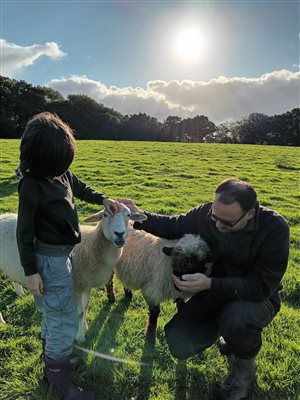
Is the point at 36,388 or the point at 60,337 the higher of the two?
the point at 60,337

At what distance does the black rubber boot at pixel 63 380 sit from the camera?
3.25 metres

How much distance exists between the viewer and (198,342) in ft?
11.8

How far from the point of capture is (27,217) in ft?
9.19

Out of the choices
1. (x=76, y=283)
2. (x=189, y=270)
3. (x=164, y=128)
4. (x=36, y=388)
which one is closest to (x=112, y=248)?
(x=76, y=283)

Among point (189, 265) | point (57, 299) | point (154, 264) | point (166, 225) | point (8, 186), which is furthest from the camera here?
point (8, 186)

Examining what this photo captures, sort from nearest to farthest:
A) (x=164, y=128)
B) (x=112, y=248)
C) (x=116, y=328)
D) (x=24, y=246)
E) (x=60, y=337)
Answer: (x=24, y=246) → (x=60, y=337) → (x=112, y=248) → (x=116, y=328) → (x=164, y=128)

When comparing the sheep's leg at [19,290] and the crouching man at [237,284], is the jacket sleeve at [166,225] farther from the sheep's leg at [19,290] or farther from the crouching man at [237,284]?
the sheep's leg at [19,290]

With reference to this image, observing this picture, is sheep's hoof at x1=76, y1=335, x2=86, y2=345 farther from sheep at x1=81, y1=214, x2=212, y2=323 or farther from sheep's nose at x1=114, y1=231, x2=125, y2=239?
sheep's nose at x1=114, y1=231, x2=125, y2=239

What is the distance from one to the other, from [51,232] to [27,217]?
0.29 m

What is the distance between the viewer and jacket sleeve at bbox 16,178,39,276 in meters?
2.80

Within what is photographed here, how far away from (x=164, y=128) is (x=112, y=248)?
61012 mm

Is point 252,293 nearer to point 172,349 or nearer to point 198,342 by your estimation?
point 198,342

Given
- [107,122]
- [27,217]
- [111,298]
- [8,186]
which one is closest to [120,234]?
[27,217]

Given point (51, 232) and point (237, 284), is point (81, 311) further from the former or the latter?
point (237, 284)
